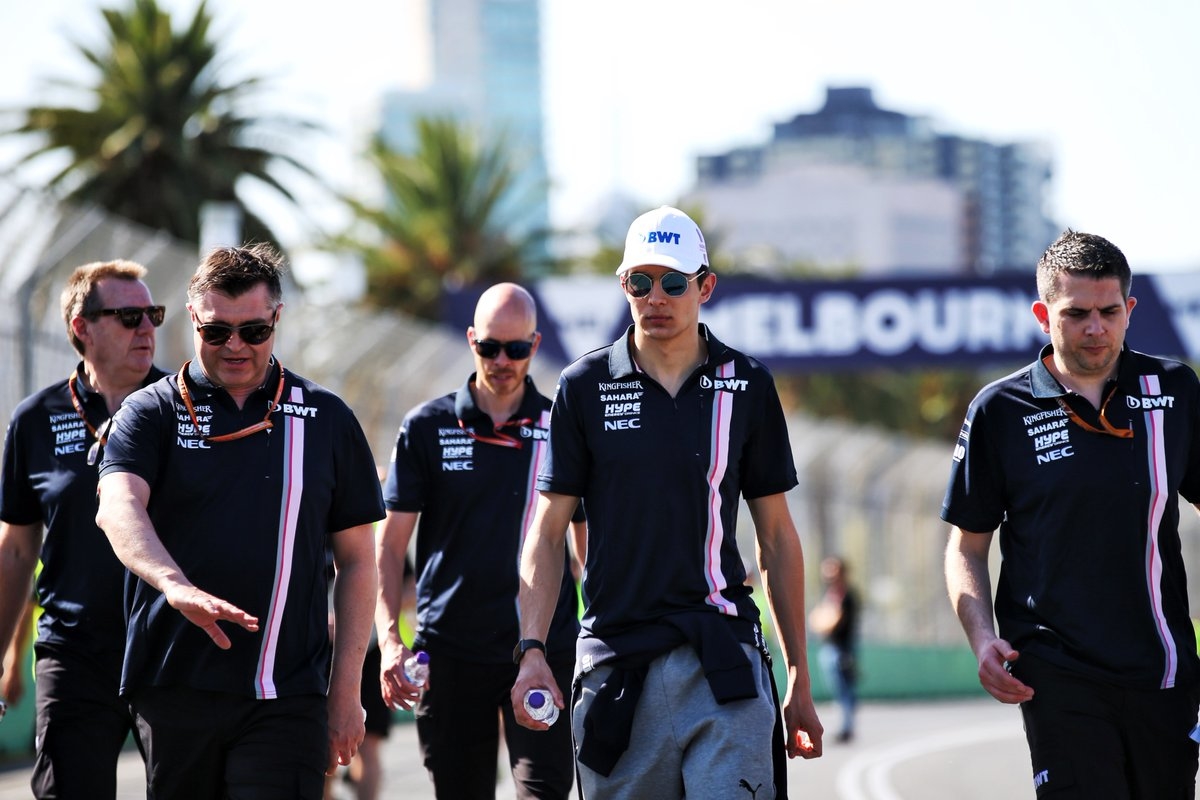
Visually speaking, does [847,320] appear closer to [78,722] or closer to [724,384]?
[78,722]

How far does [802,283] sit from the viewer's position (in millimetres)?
21781

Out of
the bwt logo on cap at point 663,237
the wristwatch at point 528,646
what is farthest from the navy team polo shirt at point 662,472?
the bwt logo on cap at point 663,237

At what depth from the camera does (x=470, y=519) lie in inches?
290

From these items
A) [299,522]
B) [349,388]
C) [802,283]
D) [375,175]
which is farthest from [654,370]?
[375,175]

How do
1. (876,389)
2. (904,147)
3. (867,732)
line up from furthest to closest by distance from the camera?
1. (904,147)
2. (876,389)
3. (867,732)

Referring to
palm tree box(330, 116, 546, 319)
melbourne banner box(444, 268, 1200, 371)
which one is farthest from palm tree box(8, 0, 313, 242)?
melbourne banner box(444, 268, 1200, 371)

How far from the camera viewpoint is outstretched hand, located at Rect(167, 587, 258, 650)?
4.79m

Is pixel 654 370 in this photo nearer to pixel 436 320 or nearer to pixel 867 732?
pixel 867 732

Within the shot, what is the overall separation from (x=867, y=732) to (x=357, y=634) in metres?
15.1

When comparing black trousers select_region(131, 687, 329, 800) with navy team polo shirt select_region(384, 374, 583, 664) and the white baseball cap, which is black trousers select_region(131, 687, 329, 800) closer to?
the white baseball cap

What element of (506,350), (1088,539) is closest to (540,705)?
(1088,539)

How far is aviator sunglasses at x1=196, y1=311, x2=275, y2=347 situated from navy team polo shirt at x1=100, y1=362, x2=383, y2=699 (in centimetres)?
13

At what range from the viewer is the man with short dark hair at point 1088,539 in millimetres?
5590

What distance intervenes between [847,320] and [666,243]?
16500mm
